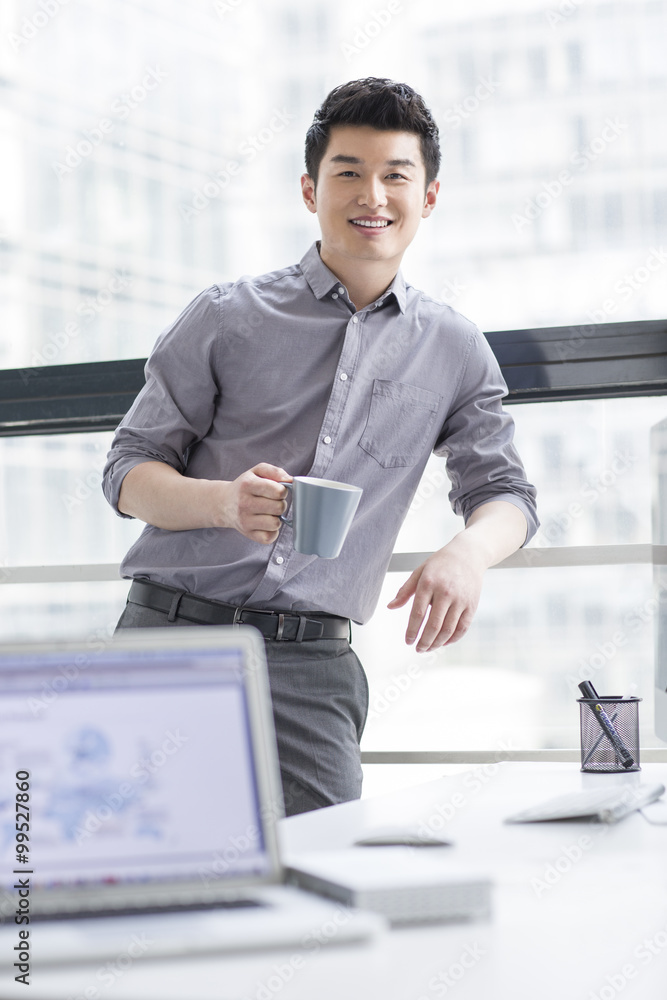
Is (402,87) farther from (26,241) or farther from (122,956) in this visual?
(122,956)

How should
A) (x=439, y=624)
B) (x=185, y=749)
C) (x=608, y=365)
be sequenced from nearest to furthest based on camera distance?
(x=185, y=749) → (x=439, y=624) → (x=608, y=365)

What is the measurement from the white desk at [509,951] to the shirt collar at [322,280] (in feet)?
3.42

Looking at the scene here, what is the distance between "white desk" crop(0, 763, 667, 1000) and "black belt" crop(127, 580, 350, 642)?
0.65 meters

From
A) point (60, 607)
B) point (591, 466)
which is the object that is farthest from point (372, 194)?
point (60, 607)

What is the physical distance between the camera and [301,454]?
5.54ft

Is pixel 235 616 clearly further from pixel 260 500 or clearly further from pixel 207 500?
pixel 260 500

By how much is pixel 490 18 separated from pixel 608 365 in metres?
0.82

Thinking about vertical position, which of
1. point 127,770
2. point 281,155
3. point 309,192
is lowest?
point 127,770

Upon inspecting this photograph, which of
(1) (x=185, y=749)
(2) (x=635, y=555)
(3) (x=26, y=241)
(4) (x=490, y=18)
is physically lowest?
(1) (x=185, y=749)

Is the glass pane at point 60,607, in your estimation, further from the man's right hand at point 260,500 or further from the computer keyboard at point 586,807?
the computer keyboard at point 586,807

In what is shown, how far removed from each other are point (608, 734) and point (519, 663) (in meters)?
0.84

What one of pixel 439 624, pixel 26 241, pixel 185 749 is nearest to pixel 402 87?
pixel 439 624

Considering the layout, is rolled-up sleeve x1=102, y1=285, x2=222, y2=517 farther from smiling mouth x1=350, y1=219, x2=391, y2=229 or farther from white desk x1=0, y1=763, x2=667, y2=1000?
white desk x1=0, y1=763, x2=667, y2=1000

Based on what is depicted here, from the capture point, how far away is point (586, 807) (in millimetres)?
1033
